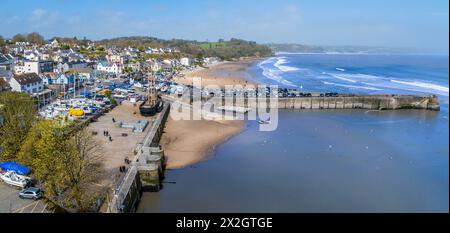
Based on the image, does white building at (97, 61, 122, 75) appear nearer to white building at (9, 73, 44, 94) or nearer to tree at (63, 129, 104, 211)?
white building at (9, 73, 44, 94)

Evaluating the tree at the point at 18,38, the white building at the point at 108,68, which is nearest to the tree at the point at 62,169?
the white building at the point at 108,68

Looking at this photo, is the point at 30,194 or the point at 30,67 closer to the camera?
the point at 30,194

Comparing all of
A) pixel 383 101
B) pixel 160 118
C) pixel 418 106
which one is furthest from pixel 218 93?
pixel 418 106

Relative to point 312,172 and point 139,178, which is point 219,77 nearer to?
point 312,172

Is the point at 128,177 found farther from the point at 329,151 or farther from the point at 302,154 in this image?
the point at 329,151

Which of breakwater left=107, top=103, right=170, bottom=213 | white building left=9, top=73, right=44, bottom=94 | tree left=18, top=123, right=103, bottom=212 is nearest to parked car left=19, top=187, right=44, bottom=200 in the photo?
tree left=18, top=123, right=103, bottom=212

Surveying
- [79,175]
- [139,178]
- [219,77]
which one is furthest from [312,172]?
[219,77]

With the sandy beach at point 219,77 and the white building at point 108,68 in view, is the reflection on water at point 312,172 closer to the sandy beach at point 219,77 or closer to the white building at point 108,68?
the sandy beach at point 219,77
